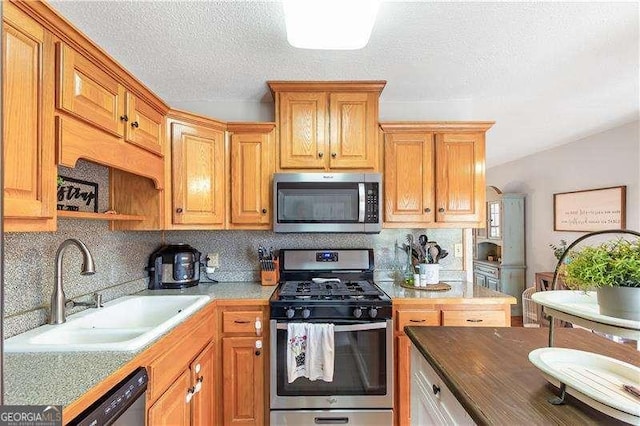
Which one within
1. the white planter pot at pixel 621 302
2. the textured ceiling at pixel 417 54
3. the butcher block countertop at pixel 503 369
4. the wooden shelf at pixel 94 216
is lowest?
the butcher block countertop at pixel 503 369

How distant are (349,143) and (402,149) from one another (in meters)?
0.41

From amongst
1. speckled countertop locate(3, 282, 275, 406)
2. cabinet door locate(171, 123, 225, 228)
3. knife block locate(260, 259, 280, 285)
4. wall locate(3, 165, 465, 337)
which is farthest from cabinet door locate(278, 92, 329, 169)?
speckled countertop locate(3, 282, 275, 406)

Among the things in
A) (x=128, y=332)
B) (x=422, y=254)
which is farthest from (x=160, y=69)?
(x=422, y=254)

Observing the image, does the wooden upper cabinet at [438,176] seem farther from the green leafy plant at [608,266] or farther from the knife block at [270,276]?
the green leafy plant at [608,266]

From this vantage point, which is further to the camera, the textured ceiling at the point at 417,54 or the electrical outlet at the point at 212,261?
the electrical outlet at the point at 212,261

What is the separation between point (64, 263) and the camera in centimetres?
159

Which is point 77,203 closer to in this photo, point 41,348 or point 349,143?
point 41,348

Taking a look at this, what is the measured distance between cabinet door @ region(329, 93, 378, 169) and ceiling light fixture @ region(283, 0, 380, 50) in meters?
0.91

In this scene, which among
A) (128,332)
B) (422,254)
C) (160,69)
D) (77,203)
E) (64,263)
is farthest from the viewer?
(422,254)

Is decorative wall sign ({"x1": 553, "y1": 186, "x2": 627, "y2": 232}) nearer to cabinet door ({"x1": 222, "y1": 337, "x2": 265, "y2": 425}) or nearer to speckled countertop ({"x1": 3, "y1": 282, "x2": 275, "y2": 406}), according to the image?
cabinet door ({"x1": 222, "y1": 337, "x2": 265, "y2": 425})

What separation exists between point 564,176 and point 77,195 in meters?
5.36

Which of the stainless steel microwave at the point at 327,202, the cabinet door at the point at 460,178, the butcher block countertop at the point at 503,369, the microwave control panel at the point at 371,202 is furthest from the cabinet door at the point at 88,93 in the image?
the cabinet door at the point at 460,178

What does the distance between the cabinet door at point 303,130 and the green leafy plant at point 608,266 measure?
68.4 inches

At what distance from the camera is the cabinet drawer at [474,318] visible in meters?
2.05
